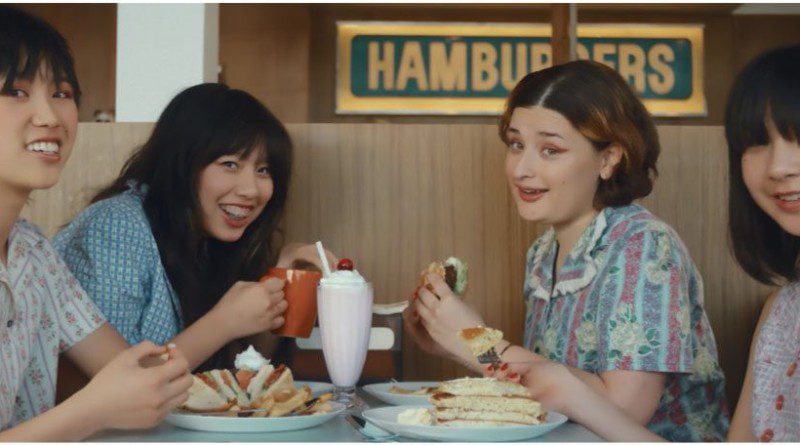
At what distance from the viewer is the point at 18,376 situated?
122 cm

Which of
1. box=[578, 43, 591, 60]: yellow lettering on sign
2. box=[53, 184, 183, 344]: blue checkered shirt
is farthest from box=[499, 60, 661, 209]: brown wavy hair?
box=[578, 43, 591, 60]: yellow lettering on sign

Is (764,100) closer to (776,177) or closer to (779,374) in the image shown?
(776,177)

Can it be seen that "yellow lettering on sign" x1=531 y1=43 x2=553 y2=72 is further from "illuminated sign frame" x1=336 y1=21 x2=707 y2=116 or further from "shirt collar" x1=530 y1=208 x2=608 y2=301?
"shirt collar" x1=530 y1=208 x2=608 y2=301

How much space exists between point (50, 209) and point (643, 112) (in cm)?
132

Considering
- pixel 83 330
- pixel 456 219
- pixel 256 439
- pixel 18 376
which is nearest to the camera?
pixel 256 439

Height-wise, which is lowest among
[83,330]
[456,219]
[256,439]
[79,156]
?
[256,439]

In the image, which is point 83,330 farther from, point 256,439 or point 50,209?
point 50,209

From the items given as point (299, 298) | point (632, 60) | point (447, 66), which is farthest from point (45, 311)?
point (632, 60)

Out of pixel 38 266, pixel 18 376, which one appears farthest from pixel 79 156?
pixel 18 376

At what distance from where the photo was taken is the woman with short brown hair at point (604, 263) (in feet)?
4.52

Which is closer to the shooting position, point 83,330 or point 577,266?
point 83,330

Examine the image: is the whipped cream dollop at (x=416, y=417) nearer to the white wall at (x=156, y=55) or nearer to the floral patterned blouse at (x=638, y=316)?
the floral patterned blouse at (x=638, y=316)

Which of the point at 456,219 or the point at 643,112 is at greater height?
the point at 643,112

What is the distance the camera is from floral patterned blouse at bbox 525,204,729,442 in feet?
4.51
